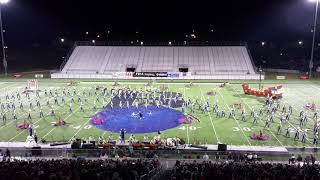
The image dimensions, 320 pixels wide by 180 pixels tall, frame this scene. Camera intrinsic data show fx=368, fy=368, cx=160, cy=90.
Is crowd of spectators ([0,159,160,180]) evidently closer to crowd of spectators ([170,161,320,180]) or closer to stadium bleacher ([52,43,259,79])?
crowd of spectators ([170,161,320,180])

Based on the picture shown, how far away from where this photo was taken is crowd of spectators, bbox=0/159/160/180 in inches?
494

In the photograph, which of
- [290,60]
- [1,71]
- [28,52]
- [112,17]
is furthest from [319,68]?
[28,52]

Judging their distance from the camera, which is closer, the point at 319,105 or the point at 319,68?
the point at 319,105

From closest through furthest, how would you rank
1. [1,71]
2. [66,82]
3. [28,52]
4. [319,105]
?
[319,105], [66,82], [1,71], [28,52]

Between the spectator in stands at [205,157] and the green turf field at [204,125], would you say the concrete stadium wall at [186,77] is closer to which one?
the green turf field at [204,125]

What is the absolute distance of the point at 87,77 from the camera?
178 feet

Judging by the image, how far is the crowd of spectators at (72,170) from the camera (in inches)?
494

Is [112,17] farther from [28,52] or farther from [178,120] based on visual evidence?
[178,120]

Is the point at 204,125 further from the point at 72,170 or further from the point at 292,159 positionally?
the point at 72,170

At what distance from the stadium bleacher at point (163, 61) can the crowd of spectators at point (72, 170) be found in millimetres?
39262

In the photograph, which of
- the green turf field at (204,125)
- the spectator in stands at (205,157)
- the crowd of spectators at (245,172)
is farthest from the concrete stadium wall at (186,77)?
the crowd of spectators at (245,172)

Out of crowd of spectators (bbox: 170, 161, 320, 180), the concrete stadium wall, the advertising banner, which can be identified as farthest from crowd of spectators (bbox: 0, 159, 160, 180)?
the concrete stadium wall

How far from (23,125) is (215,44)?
148ft

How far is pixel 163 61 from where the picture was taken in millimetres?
60406
